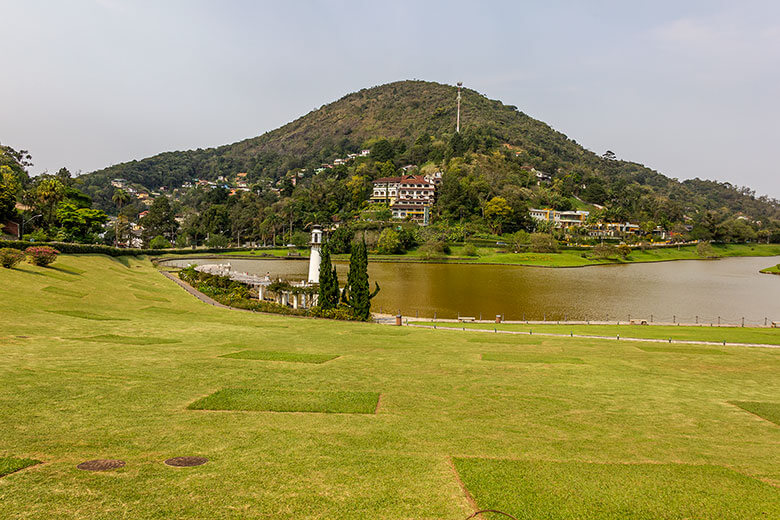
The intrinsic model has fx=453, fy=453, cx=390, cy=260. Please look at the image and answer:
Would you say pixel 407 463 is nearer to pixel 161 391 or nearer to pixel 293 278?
pixel 161 391

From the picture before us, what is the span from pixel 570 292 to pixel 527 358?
41.6m

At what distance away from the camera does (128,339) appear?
1848 cm

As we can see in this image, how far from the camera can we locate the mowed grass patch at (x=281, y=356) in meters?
16.0

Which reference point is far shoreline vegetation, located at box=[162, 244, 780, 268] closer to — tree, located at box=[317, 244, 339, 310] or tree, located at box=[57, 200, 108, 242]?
tree, located at box=[57, 200, 108, 242]

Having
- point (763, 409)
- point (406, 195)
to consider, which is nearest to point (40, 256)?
point (763, 409)

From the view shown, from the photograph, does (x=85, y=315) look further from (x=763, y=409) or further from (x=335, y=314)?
(x=763, y=409)

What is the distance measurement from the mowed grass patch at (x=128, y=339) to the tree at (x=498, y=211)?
10885 cm

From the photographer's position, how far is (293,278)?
66.4 m

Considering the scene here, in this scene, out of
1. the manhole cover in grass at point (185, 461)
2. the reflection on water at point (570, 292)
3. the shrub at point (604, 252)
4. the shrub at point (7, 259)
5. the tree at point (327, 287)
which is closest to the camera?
the manhole cover in grass at point (185, 461)

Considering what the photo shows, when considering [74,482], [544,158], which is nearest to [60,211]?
[74,482]

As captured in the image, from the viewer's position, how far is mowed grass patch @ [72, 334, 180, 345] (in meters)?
17.8

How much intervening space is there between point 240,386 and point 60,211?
78031mm

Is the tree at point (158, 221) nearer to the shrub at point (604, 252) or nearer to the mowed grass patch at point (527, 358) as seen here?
the shrub at point (604, 252)

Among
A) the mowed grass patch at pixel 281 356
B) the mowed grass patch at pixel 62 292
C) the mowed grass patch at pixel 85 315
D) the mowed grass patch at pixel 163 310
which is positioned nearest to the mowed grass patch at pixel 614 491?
the mowed grass patch at pixel 281 356
